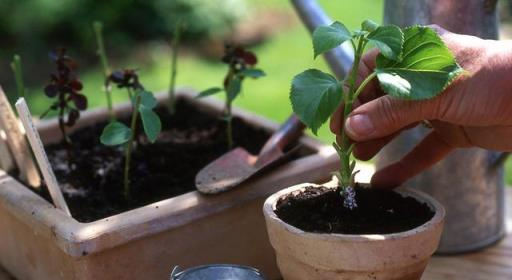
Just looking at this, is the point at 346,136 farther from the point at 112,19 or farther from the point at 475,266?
the point at 112,19

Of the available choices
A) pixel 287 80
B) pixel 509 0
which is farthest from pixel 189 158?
pixel 509 0

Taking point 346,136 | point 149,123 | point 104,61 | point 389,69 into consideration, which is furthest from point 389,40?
point 104,61

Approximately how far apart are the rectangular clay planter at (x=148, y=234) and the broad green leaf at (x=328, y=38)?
302 mm

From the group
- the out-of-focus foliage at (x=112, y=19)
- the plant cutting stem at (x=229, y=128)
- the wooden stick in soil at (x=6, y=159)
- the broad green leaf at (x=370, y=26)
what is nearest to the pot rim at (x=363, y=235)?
the broad green leaf at (x=370, y=26)

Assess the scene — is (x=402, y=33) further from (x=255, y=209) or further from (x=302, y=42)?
(x=302, y=42)

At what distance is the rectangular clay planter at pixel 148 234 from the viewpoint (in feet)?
3.53

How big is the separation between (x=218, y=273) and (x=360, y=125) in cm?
24

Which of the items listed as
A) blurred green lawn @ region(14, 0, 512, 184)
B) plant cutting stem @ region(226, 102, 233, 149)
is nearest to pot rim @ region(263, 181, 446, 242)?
plant cutting stem @ region(226, 102, 233, 149)

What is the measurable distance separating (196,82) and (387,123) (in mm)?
2266

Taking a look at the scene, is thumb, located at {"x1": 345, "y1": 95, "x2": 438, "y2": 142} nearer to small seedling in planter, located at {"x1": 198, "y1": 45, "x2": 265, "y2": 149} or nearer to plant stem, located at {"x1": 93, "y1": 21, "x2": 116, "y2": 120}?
small seedling in planter, located at {"x1": 198, "y1": 45, "x2": 265, "y2": 149}

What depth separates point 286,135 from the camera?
4.40 ft

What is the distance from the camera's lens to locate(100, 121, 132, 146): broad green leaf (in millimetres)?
1169

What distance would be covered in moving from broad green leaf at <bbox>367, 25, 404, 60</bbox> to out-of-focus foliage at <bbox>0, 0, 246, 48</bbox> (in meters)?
2.55

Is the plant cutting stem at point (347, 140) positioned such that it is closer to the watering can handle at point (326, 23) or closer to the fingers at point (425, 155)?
the fingers at point (425, 155)
